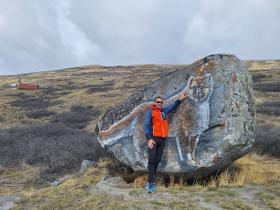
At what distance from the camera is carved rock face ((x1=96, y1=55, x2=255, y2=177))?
9820 millimetres

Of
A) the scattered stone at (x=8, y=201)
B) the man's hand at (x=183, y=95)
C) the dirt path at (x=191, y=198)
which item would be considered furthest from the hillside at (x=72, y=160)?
the man's hand at (x=183, y=95)

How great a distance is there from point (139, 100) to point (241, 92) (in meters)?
2.68

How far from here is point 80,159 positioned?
16.2 meters

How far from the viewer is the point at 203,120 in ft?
32.7

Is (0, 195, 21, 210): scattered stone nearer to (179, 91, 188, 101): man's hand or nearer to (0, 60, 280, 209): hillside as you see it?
(0, 60, 280, 209): hillside

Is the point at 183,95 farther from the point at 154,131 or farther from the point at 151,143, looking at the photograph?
the point at 151,143

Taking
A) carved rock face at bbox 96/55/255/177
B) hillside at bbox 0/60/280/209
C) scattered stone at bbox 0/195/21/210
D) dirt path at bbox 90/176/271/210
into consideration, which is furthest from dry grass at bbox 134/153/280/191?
scattered stone at bbox 0/195/21/210

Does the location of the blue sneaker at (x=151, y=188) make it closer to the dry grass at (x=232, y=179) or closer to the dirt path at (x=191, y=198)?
the dirt path at (x=191, y=198)

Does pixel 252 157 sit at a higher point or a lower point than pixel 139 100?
lower

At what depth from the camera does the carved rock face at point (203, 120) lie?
9.82 meters

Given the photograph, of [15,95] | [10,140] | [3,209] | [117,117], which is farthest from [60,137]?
[15,95]

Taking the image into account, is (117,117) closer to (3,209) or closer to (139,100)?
(139,100)

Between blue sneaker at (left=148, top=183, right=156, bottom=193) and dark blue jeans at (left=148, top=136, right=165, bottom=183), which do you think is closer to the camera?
blue sneaker at (left=148, top=183, right=156, bottom=193)

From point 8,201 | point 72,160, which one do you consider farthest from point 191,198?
point 72,160
